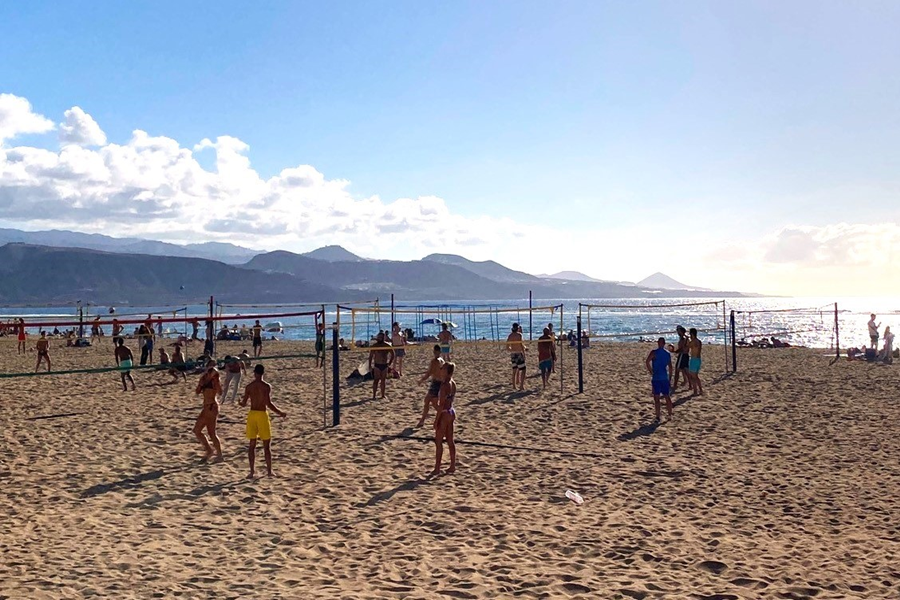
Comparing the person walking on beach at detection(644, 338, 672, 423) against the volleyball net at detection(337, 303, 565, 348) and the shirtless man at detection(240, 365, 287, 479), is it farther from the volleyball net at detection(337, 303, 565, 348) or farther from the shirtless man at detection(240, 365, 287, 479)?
the shirtless man at detection(240, 365, 287, 479)

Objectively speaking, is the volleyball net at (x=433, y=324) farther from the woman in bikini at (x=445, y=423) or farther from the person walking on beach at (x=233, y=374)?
the woman in bikini at (x=445, y=423)

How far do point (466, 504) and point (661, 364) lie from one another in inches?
216

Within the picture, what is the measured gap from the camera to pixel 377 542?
573 cm

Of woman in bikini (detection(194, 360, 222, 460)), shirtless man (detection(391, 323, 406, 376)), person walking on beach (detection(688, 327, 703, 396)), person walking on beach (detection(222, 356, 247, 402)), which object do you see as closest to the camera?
woman in bikini (detection(194, 360, 222, 460))

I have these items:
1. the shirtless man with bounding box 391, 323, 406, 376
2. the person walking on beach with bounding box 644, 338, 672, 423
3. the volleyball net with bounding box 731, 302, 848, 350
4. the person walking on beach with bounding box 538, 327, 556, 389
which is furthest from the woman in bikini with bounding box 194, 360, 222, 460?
the volleyball net with bounding box 731, 302, 848, 350

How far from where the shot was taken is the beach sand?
16.1ft

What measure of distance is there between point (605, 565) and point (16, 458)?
7430mm

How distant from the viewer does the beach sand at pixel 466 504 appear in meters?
4.90

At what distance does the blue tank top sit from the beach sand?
0.80 m

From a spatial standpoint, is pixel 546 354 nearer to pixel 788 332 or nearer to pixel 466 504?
pixel 466 504

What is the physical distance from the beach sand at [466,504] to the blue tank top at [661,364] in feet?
2.61

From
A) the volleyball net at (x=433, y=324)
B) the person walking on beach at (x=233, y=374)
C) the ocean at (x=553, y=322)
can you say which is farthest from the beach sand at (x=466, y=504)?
the volleyball net at (x=433, y=324)

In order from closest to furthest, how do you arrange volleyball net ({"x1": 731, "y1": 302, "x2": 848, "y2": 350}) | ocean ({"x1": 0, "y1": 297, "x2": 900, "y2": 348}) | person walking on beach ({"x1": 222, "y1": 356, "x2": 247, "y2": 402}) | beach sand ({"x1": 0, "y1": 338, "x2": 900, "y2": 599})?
1. beach sand ({"x1": 0, "y1": 338, "x2": 900, "y2": 599})
2. person walking on beach ({"x1": 222, "y1": 356, "x2": 247, "y2": 402})
3. ocean ({"x1": 0, "y1": 297, "x2": 900, "y2": 348})
4. volleyball net ({"x1": 731, "y1": 302, "x2": 848, "y2": 350})

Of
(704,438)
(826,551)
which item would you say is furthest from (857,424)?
(826,551)
